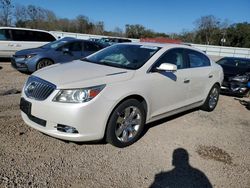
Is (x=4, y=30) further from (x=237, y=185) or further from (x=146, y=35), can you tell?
(x=146, y=35)

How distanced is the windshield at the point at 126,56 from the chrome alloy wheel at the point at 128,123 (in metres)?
0.73

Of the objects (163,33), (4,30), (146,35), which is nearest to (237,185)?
(4,30)

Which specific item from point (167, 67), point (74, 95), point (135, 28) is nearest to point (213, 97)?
point (167, 67)

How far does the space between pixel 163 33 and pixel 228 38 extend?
54.9ft

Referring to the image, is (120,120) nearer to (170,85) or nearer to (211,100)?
(170,85)

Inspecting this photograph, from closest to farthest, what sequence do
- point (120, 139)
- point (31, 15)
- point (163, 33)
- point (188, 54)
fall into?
point (120, 139)
point (188, 54)
point (31, 15)
point (163, 33)

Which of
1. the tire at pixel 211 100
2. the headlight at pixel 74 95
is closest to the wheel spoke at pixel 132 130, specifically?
the headlight at pixel 74 95

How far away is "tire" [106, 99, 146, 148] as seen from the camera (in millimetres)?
3746

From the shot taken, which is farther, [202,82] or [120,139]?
[202,82]

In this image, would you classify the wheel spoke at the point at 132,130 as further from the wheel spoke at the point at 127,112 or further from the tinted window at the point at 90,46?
the tinted window at the point at 90,46

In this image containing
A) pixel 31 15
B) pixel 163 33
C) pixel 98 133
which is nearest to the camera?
pixel 98 133

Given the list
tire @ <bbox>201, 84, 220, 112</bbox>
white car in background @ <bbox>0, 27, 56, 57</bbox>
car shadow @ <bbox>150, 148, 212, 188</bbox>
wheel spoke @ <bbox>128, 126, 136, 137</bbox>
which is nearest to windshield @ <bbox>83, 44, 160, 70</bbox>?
wheel spoke @ <bbox>128, 126, 136, 137</bbox>

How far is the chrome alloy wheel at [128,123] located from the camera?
390 centimetres

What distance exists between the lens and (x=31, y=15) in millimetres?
47906
